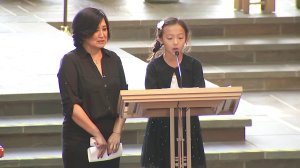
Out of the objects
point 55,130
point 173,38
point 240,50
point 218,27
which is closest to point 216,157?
point 55,130

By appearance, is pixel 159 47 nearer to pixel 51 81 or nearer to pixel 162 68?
pixel 162 68

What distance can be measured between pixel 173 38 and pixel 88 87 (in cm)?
49

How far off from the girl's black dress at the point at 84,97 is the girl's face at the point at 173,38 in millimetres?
304

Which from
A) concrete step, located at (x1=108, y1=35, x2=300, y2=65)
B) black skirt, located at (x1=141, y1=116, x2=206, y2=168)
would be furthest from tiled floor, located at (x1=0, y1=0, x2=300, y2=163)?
black skirt, located at (x1=141, y1=116, x2=206, y2=168)

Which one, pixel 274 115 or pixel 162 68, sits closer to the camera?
pixel 162 68

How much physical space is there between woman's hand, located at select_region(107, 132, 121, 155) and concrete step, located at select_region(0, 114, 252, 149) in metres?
1.49

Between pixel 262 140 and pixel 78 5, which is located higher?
pixel 78 5

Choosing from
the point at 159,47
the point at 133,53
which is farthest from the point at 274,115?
the point at 159,47

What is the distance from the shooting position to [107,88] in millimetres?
4637

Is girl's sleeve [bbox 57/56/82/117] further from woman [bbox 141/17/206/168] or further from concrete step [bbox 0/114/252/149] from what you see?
concrete step [bbox 0/114/252/149]

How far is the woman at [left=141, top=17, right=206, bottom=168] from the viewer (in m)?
4.74

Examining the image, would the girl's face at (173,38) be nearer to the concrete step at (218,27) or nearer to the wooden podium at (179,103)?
the wooden podium at (179,103)

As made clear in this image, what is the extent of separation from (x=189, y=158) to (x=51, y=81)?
2.31 metres

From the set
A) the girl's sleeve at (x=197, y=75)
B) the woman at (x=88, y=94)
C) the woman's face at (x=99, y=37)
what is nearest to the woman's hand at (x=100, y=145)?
the woman at (x=88, y=94)
